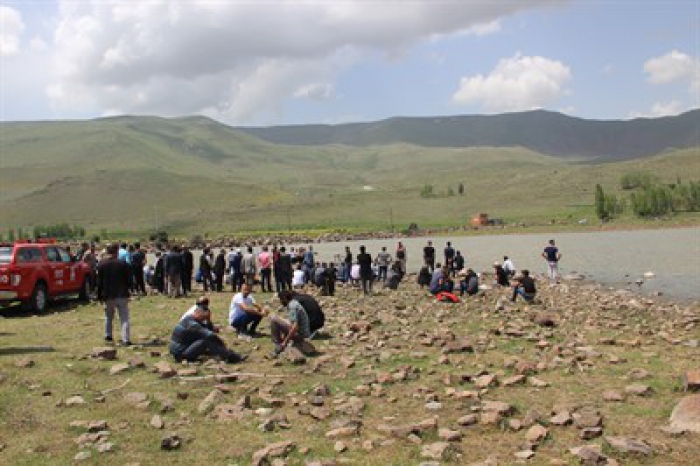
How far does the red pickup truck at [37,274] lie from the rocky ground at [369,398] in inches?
96.5

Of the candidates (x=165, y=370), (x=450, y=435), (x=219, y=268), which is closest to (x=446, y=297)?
(x=219, y=268)

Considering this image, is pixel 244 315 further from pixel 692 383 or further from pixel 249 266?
pixel 249 266

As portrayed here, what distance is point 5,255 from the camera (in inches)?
823

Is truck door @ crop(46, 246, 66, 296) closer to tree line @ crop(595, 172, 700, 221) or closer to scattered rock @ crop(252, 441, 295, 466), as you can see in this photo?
scattered rock @ crop(252, 441, 295, 466)

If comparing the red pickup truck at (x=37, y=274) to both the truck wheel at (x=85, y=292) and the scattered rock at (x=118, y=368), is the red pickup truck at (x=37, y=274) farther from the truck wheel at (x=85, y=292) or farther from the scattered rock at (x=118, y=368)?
the scattered rock at (x=118, y=368)

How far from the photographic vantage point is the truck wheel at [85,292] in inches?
981

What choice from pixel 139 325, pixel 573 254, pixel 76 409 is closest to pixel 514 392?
pixel 76 409

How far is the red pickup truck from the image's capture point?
67.9 ft

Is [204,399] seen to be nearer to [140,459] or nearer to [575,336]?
[140,459]

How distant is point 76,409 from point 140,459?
256 centimetres

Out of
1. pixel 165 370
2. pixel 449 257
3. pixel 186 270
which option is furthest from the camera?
pixel 449 257

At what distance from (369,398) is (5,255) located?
14.7 metres

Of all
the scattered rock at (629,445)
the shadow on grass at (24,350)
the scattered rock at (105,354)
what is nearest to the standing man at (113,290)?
the shadow on grass at (24,350)

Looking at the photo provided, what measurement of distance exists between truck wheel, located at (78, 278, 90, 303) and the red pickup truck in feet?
0.21
